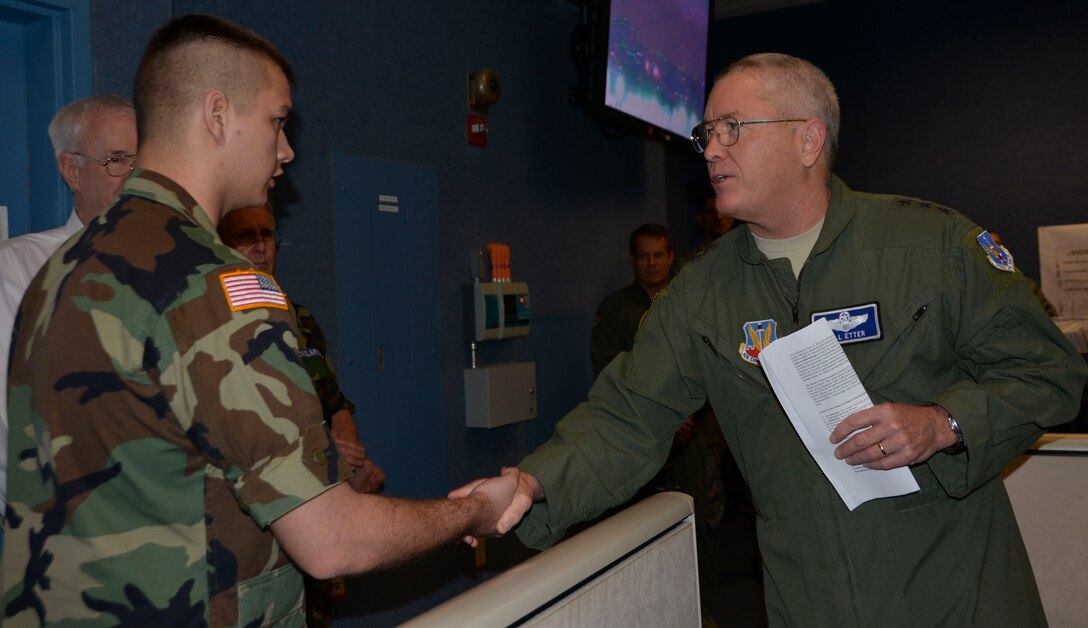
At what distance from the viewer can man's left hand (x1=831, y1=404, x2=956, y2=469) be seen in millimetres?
1467

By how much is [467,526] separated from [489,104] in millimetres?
2752

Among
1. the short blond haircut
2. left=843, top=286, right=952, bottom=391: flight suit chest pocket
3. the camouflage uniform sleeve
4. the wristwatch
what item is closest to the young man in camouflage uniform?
the short blond haircut

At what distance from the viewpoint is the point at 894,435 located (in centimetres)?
146

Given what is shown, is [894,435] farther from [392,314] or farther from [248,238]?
[392,314]

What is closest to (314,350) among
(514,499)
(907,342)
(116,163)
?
(116,163)

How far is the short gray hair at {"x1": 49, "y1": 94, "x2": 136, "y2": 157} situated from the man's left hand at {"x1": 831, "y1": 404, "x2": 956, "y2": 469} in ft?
5.91

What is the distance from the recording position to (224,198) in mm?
1312

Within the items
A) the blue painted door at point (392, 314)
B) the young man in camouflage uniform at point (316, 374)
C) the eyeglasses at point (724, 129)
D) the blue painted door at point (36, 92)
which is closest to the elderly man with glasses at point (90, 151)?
the blue painted door at point (36, 92)

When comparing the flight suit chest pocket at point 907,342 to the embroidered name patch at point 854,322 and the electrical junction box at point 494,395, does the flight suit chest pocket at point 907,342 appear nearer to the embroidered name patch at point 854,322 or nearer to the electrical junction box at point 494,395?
the embroidered name patch at point 854,322

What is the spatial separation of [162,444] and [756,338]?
3.70 ft

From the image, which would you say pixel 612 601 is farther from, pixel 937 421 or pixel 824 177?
pixel 824 177

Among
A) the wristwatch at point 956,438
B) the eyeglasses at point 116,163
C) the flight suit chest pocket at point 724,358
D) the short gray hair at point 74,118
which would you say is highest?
the short gray hair at point 74,118

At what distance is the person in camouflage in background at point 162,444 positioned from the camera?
1067 mm

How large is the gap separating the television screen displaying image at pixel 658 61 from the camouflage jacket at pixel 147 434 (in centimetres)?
344
